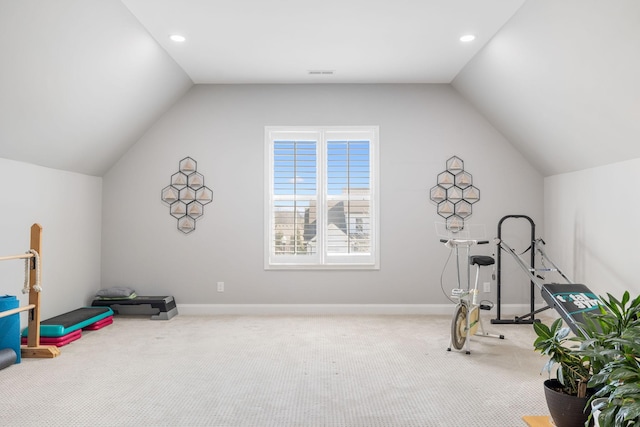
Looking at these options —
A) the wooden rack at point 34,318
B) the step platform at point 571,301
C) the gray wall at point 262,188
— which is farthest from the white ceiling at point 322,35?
the step platform at point 571,301

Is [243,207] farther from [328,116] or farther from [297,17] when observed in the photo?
[297,17]

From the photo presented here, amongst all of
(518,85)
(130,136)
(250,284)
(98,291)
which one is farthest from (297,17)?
(98,291)

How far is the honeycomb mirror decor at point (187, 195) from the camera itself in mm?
5574

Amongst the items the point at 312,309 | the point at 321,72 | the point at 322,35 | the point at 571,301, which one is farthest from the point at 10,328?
the point at 571,301

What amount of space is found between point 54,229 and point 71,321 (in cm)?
103

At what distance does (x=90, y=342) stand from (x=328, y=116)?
11.6 feet

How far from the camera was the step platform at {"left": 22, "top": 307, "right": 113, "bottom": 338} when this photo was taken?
4.02 metres

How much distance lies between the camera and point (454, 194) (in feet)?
18.3

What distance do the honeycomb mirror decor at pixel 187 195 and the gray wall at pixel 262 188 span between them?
83 mm

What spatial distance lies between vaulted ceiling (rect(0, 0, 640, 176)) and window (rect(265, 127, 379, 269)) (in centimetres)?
78

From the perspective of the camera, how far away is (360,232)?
5.67m

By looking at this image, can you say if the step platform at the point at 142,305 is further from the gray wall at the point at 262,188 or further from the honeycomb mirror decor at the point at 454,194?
the honeycomb mirror decor at the point at 454,194

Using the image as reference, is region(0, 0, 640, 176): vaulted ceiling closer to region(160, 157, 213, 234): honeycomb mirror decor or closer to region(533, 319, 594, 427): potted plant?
region(160, 157, 213, 234): honeycomb mirror decor

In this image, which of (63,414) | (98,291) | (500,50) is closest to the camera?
(63,414)
